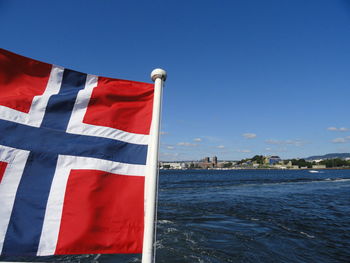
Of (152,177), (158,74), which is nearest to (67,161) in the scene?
(152,177)

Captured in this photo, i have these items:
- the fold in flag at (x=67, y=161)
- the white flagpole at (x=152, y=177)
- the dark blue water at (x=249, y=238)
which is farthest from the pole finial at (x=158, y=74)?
the dark blue water at (x=249, y=238)

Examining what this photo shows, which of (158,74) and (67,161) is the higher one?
(158,74)

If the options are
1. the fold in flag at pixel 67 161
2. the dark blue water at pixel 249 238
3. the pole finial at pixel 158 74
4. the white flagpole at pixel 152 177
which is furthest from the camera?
the dark blue water at pixel 249 238

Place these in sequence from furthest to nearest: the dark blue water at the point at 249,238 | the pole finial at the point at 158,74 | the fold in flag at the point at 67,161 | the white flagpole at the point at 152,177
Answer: the dark blue water at the point at 249,238 < the pole finial at the point at 158,74 < the fold in flag at the point at 67,161 < the white flagpole at the point at 152,177

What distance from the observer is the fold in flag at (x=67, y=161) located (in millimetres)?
2123

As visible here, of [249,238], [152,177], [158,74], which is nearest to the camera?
[152,177]

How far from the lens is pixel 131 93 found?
2.68 meters

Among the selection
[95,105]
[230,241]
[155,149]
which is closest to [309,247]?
[230,241]

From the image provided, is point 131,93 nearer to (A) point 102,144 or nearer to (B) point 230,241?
(A) point 102,144

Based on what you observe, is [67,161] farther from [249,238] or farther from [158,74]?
[249,238]

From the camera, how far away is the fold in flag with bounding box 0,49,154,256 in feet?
6.97

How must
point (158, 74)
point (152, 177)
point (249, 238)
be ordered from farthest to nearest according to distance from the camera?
point (249, 238) < point (158, 74) < point (152, 177)

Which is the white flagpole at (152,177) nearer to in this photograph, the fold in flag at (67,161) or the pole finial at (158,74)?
the pole finial at (158,74)

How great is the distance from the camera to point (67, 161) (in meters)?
2.31
